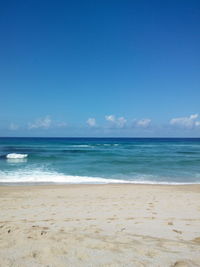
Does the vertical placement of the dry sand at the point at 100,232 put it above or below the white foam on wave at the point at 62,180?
above

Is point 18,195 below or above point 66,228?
below

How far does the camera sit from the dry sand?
3268mm

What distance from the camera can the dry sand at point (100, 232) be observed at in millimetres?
3268

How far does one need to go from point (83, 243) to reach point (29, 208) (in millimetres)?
3649

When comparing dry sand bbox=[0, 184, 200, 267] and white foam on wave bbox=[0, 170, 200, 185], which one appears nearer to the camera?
dry sand bbox=[0, 184, 200, 267]

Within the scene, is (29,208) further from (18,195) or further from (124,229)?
(124,229)

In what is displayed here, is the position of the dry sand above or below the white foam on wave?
above

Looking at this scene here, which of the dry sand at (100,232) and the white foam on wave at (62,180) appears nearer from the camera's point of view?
the dry sand at (100,232)

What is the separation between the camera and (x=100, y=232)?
4.46 m

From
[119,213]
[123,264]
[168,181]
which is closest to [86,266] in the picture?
[123,264]

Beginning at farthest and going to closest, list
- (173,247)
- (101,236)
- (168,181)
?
(168,181)
(101,236)
(173,247)

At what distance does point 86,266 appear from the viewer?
10.1ft

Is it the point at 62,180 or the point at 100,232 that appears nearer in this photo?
the point at 100,232

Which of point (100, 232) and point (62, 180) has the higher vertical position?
point (100, 232)
